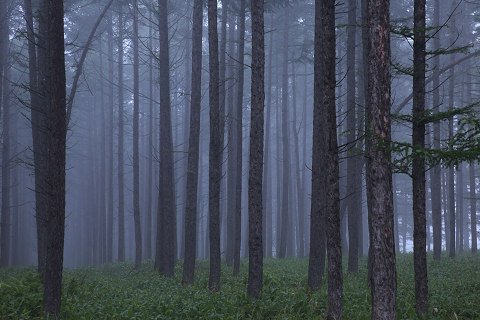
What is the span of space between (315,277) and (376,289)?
6.56 meters

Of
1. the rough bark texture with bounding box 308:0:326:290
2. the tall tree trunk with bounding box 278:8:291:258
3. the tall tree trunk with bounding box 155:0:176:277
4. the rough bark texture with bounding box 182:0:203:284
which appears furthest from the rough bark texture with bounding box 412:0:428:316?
the tall tree trunk with bounding box 278:8:291:258

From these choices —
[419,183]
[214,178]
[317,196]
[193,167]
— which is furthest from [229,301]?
[193,167]

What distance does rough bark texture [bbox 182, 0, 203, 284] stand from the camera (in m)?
17.7

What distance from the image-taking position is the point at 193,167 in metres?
18.1

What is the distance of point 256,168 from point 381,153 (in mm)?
4981

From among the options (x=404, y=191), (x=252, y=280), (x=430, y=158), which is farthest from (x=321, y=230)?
(x=404, y=191)

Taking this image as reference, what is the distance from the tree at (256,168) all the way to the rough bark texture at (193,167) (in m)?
4.32

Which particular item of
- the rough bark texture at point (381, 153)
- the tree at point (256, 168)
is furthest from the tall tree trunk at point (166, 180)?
the rough bark texture at point (381, 153)

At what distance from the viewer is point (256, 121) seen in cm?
1379

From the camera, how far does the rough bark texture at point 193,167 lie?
17.7 meters

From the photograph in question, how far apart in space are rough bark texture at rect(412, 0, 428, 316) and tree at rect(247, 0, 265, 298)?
384cm

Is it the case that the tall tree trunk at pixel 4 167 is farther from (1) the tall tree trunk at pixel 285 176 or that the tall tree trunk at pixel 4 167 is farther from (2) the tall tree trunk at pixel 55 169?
(2) the tall tree trunk at pixel 55 169

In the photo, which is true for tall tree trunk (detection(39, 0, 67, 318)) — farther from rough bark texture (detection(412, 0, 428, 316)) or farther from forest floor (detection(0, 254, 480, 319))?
rough bark texture (detection(412, 0, 428, 316))

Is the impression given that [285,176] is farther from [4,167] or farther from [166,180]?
[4,167]
